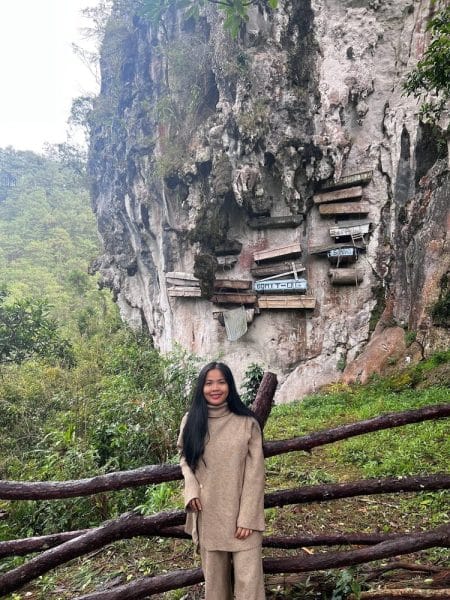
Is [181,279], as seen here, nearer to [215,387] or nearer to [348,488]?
[348,488]

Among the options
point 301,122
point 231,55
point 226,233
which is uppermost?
point 231,55

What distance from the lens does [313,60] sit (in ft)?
36.1

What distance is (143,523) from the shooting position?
99.2 inches

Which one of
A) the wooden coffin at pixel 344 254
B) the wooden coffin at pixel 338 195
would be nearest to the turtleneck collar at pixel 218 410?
the wooden coffin at pixel 344 254

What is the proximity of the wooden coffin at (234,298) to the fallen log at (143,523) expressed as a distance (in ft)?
30.6

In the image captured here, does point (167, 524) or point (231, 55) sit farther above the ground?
point (231, 55)

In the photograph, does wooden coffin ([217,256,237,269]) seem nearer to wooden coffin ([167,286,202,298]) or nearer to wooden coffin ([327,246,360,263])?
wooden coffin ([167,286,202,298])

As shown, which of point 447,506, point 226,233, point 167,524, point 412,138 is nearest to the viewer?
point 167,524

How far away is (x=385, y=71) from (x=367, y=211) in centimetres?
350

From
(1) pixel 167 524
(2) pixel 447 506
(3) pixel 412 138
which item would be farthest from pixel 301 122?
(1) pixel 167 524

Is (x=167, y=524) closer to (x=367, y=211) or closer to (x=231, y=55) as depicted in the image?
(x=367, y=211)

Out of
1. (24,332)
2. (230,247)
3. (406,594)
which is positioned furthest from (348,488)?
(24,332)

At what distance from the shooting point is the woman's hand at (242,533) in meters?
2.06

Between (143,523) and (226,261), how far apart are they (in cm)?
1015
